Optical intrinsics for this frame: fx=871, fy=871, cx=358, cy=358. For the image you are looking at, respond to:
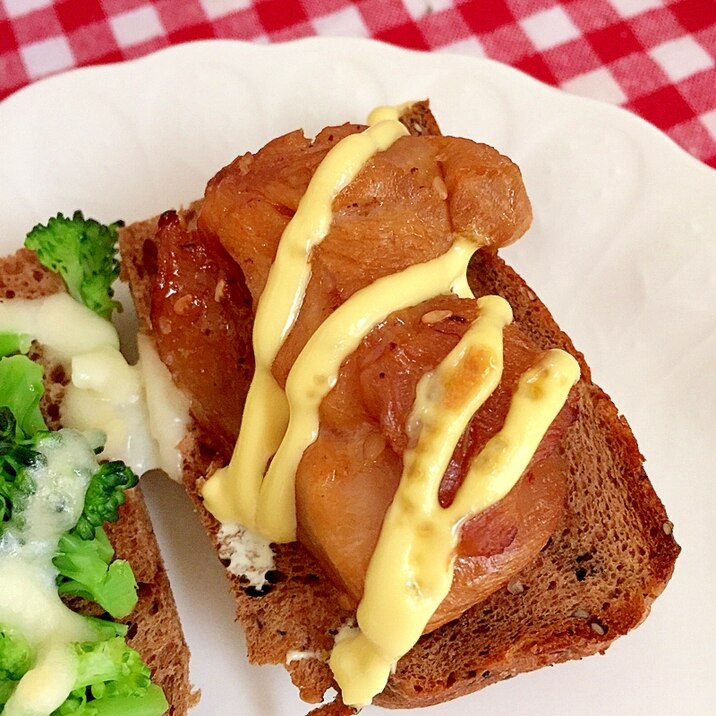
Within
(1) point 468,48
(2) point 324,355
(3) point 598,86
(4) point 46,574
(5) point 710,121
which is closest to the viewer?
(2) point 324,355

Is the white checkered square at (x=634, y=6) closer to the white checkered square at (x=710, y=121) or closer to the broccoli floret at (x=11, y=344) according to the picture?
the white checkered square at (x=710, y=121)

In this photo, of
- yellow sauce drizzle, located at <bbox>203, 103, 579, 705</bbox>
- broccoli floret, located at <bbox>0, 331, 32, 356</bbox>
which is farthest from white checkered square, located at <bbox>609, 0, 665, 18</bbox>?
broccoli floret, located at <bbox>0, 331, 32, 356</bbox>

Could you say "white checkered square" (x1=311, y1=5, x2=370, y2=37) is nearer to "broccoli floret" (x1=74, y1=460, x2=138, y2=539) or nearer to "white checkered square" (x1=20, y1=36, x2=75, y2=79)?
"white checkered square" (x1=20, y1=36, x2=75, y2=79)

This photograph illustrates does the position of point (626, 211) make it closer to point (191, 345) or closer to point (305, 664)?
point (191, 345)

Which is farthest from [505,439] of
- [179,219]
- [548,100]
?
[548,100]

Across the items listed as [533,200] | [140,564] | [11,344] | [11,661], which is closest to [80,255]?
[11,344]

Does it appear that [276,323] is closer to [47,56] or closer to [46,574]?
[46,574]

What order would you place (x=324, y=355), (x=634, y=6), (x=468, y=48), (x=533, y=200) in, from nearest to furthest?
(x=324, y=355)
(x=533, y=200)
(x=468, y=48)
(x=634, y=6)
